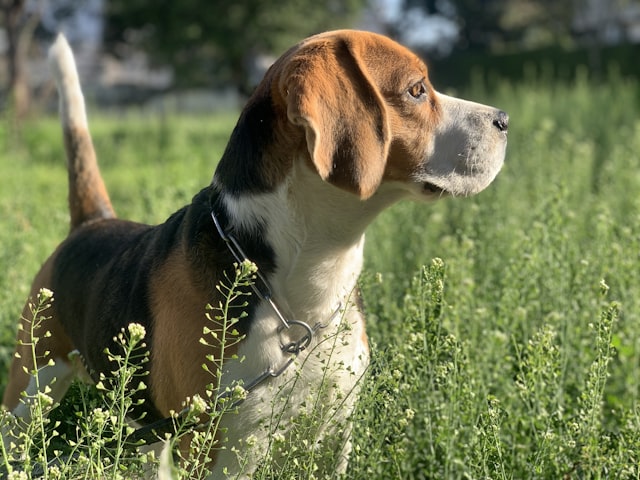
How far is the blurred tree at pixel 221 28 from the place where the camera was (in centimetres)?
2100

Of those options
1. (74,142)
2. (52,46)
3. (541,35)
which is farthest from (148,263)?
(541,35)

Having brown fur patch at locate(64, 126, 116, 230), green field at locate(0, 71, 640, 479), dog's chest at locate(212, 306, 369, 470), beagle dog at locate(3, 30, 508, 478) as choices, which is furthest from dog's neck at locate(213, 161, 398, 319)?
brown fur patch at locate(64, 126, 116, 230)

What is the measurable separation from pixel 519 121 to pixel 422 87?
7646 millimetres

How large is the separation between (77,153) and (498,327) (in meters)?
2.03

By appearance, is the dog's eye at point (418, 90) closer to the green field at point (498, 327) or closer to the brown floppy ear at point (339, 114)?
the brown floppy ear at point (339, 114)

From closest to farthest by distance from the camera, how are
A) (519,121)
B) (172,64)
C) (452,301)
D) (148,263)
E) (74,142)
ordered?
(148,263)
(452,301)
(74,142)
(519,121)
(172,64)

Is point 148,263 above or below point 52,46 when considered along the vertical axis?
below

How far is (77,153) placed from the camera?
385 centimetres

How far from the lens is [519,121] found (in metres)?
10.1

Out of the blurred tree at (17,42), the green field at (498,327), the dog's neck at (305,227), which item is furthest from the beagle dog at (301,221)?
the blurred tree at (17,42)

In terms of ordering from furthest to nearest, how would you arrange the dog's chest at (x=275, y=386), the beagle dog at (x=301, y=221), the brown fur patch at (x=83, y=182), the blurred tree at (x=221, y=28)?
the blurred tree at (x=221, y=28) → the brown fur patch at (x=83, y=182) → the dog's chest at (x=275, y=386) → the beagle dog at (x=301, y=221)

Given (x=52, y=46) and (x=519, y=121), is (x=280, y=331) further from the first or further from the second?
(x=519, y=121)

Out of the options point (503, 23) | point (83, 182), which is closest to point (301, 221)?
point (83, 182)

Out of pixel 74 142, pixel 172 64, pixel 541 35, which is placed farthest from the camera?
pixel 541 35
